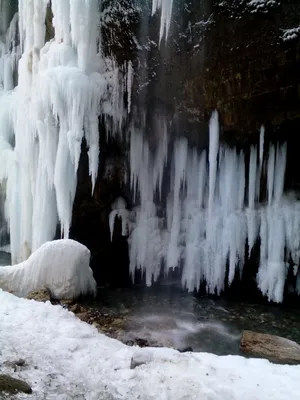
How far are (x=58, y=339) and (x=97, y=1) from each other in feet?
24.4

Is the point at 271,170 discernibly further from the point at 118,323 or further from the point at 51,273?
the point at 51,273

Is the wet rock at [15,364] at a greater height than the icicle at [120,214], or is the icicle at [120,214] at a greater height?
the icicle at [120,214]

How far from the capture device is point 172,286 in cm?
1068

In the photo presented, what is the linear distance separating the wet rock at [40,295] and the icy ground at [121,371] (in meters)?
2.04

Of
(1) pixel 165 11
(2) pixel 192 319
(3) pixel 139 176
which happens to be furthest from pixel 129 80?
(2) pixel 192 319

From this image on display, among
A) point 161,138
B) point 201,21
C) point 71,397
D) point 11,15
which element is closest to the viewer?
point 71,397

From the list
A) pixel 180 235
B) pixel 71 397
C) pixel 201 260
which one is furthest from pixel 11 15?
pixel 71 397

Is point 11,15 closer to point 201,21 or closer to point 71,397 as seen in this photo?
point 201,21

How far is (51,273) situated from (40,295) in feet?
2.30

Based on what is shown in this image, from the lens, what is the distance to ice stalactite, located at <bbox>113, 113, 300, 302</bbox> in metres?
8.84

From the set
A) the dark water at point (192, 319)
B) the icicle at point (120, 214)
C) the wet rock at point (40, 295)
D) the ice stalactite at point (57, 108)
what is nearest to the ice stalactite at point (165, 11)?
the ice stalactite at point (57, 108)

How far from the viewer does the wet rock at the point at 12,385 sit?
116 inches

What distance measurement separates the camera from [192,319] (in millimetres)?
7703

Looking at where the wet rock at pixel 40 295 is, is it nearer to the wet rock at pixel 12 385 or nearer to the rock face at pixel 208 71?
the rock face at pixel 208 71
